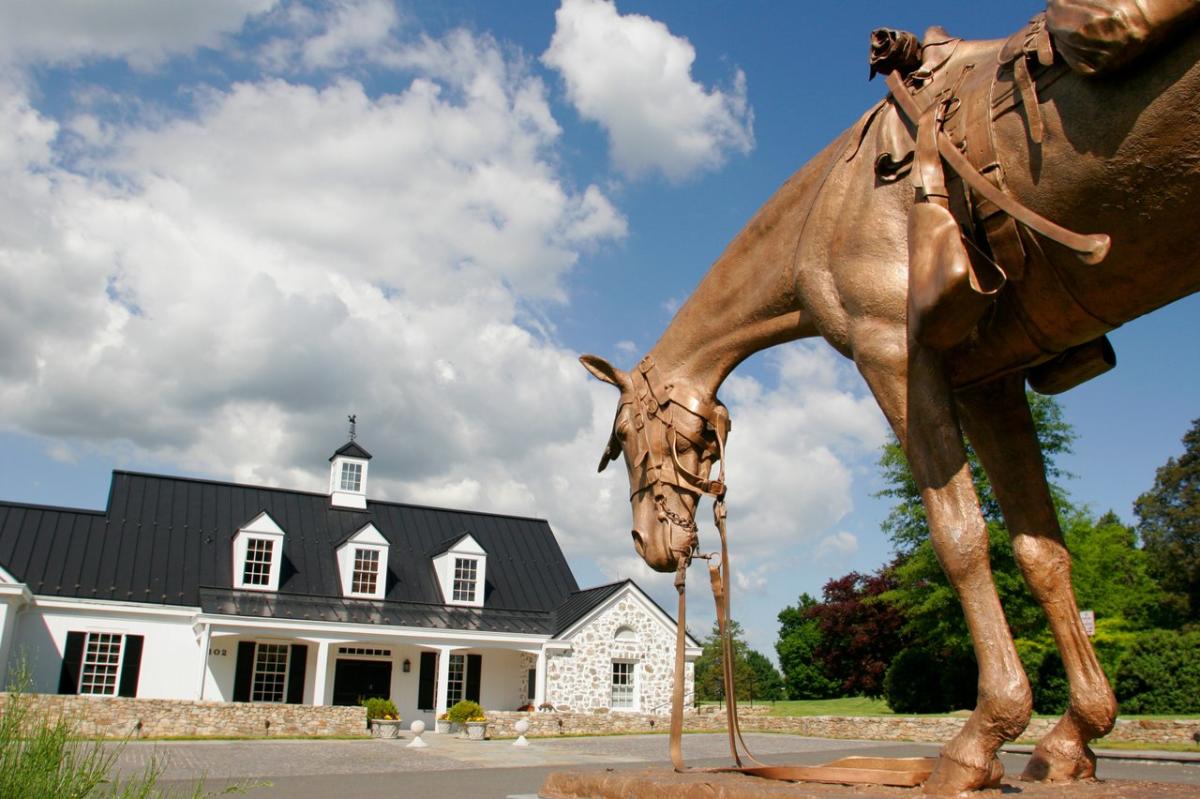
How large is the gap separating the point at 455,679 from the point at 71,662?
1035 centimetres

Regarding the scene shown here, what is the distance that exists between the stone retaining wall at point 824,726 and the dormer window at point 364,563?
22.9 feet

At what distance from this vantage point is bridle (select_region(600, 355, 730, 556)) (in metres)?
3.80

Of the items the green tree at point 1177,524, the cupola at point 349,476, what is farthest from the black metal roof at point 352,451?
the green tree at point 1177,524

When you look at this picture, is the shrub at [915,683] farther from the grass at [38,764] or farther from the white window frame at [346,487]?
the grass at [38,764]

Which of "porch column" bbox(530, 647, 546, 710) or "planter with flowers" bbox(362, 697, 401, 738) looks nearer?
"planter with flowers" bbox(362, 697, 401, 738)

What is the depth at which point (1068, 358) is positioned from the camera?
328cm

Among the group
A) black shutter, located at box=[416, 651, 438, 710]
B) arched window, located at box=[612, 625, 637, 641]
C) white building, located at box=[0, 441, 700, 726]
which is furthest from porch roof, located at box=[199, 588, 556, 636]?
arched window, located at box=[612, 625, 637, 641]

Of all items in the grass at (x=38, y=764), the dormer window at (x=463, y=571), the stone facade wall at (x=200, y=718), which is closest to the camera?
the grass at (x=38, y=764)

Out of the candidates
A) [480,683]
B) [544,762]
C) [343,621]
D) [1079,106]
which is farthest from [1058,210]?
[480,683]

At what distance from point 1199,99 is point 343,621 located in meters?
25.6

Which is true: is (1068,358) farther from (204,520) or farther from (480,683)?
(204,520)

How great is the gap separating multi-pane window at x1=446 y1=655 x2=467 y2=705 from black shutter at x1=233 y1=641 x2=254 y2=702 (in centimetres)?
573

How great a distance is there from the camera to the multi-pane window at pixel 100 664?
892 inches

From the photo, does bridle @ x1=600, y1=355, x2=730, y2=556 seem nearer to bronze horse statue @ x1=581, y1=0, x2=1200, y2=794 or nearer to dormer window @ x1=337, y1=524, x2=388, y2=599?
bronze horse statue @ x1=581, y1=0, x2=1200, y2=794
